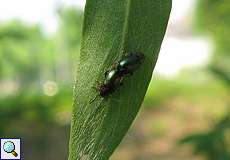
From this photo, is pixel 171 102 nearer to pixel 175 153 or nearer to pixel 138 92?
pixel 175 153

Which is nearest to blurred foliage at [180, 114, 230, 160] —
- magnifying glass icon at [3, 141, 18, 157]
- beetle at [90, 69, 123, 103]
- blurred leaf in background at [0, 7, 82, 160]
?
magnifying glass icon at [3, 141, 18, 157]

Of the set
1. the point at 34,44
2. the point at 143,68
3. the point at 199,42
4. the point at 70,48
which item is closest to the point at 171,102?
the point at 70,48

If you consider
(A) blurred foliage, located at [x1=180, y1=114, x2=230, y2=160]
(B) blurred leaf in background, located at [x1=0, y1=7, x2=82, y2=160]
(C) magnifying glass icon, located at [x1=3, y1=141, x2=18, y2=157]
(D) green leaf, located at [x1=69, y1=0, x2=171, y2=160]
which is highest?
(B) blurred leaf in background, located at [x1=0, y1=7, x2=82, y2=160]

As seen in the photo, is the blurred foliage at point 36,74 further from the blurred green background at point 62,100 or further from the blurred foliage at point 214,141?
the blurred foliage at point 214,141

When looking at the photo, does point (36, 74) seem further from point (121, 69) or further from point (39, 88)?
point (121, 69)

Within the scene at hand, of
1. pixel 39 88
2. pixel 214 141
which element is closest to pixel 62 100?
pixel 39 88

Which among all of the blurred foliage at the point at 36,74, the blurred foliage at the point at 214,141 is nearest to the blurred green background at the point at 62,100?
the blurred foliage at the point at 36,74

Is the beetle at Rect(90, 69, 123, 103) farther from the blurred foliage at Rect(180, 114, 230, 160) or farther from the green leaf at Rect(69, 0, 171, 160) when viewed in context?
the blurred foliage at Rect(180, 114, 230, 160)

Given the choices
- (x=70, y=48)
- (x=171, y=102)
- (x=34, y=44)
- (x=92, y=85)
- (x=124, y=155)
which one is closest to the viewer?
(x=92, y=85)
